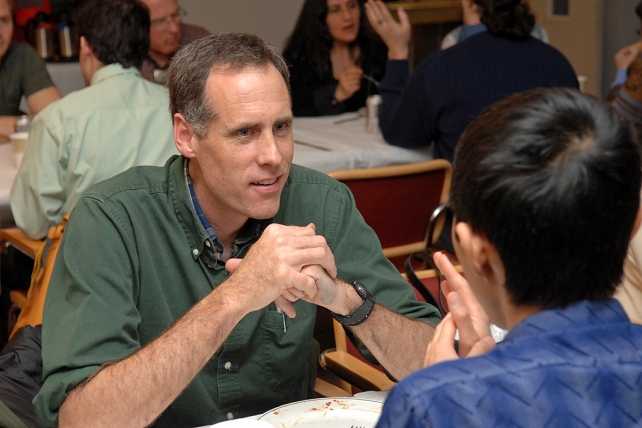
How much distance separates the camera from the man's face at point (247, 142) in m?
1.65

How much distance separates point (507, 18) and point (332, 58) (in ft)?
4.38

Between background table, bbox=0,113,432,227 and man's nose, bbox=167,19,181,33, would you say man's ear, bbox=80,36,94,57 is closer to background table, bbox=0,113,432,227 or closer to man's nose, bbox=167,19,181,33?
background table, bbox=0,113,432,227

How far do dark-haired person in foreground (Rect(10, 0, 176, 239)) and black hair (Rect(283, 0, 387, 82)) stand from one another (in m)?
1.56

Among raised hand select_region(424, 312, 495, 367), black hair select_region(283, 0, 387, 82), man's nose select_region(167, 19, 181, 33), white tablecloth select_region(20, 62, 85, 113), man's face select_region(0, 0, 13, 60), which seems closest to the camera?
raised hand select_region(424, 312, 495, 367)

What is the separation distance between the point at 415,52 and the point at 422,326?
19.8ft

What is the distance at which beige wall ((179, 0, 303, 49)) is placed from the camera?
20.5ft

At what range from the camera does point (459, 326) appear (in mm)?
1072

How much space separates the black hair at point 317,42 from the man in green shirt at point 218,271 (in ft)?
8.60

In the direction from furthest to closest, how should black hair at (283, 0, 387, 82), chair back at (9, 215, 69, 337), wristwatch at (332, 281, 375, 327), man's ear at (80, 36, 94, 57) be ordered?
black hair at (283, 0, 387, 82) → man's ear at (80, 36, 94, 57) → chair back at (9, 215, 69, 337) → wristwatch at (332, 281, 375, 327)

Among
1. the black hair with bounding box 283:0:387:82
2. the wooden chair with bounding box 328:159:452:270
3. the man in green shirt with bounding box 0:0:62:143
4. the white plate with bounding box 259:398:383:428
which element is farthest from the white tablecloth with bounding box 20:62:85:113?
the white plate with bounding box 259:398:383:428

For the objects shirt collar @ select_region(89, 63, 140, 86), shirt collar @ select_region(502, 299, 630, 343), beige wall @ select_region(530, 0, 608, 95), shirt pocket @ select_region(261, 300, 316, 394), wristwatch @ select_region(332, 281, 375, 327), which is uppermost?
shirt collar @ select_region(502, 299, 630, 343)

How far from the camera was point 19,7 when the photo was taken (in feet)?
17.2

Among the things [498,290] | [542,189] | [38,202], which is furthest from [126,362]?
[38,202]

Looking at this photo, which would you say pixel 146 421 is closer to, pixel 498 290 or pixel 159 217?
pixel 159 217
